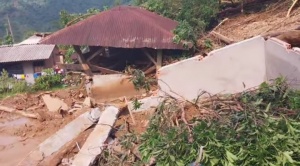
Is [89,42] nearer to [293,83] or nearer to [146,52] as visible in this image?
[146,52]

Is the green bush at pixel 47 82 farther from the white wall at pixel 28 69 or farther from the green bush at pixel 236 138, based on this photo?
the green bush at pixel 236 138

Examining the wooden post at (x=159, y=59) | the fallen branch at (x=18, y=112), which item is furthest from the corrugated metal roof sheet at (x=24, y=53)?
the wooden post at (x=159, y=59)

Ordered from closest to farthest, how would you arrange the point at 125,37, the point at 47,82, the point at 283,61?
1. the point at 283,61
2. the point at 125,37
3. the point at 47,82

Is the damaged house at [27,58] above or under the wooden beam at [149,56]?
under

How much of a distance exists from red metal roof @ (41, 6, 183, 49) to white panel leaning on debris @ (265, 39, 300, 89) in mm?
4764

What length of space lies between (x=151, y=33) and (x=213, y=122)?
664 cm

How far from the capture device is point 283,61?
5219mm

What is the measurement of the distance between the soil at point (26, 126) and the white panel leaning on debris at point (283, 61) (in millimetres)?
4980

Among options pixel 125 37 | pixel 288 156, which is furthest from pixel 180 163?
pixel 125 37

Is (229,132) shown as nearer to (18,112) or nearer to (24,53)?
(18,112)

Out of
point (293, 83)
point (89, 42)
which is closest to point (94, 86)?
point (89, 42)

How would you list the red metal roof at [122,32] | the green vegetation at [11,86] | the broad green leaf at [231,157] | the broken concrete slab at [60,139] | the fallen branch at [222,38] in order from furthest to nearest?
the green vegetation at [11,86] → the red metal roof at [122,32] → the fallen branch at [222,38] → the broken concrete slab at [60,139] → the broad green leaf at [231,157]

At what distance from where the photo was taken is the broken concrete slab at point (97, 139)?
224 inches

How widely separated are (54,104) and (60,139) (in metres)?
3.76
